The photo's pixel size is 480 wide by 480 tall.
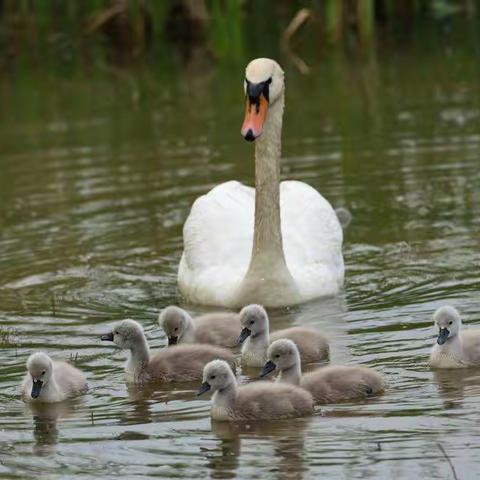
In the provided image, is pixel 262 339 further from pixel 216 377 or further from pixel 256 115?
pixel 256 115

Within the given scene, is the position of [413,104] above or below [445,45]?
below

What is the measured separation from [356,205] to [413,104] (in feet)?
16.8

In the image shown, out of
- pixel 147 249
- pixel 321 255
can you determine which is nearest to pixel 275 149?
pixel 321 255

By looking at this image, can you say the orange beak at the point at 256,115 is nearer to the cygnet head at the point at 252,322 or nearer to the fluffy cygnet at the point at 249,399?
the cygnet head at the point at 252,322

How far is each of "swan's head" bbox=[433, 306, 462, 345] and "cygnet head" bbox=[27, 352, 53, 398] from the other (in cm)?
238

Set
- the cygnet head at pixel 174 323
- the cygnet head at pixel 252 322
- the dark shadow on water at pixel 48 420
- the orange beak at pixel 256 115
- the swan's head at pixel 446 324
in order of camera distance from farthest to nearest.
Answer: the orange beak at pixel 256 115, the cygnet head at pixel 174 323, the cygnet head at pixel 252 322, the swan's head at pixel 446 324, the dark shadow on water at pixel 48 420

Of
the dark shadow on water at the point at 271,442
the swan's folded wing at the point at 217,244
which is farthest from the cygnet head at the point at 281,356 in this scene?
the swan's folded wing at the point at 217,244

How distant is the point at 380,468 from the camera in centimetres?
848

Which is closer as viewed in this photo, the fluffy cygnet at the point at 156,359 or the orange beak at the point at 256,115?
the fluffy cygnet at the point at 156,359

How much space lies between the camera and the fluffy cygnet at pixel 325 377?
32.4 ft

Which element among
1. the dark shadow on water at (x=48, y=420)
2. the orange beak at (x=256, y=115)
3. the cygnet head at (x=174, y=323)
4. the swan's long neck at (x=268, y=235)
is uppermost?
the orange beak at (x=256, y=115)

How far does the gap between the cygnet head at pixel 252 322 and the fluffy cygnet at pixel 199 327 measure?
1.84ft

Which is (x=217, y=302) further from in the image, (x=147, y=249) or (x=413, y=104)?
(x=413, y=104)

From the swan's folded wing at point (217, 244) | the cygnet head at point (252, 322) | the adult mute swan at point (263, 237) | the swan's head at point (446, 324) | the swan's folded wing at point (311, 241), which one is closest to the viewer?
the swan's head at point (446, 324)
